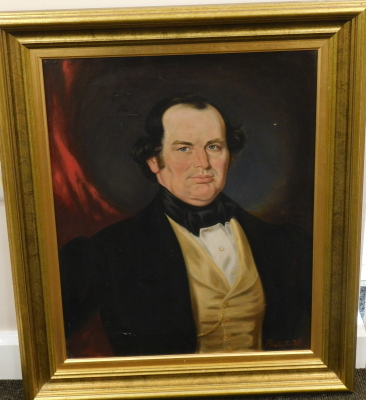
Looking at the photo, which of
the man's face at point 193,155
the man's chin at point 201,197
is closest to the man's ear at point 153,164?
the man's face at point 193,155

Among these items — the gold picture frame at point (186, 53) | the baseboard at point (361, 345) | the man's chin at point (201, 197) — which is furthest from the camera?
the baseboard at point (361, 345)

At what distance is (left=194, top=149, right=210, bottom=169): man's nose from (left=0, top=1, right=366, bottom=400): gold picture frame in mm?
240

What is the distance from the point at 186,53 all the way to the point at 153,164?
28 cm

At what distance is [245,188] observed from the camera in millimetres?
1263

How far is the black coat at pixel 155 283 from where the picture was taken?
1.29m

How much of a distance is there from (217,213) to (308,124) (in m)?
0.32

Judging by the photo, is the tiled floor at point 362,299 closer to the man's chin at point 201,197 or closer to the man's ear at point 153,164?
the man's chin at point 201,197

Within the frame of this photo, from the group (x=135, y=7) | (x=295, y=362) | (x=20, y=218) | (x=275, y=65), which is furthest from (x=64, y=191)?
(x=295, y=362)

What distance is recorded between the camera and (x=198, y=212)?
1.28 m

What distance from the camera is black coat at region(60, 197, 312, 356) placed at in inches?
50.8
